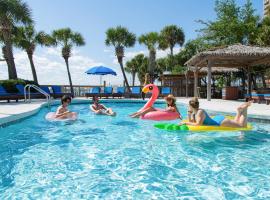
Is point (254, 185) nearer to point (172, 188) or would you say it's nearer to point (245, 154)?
point (172, 188)

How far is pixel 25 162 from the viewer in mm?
4859

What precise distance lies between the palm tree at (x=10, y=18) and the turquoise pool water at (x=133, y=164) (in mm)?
13594

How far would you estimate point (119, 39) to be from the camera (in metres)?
29.9

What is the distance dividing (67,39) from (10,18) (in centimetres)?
938

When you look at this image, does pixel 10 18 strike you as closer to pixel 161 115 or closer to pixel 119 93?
pixel 119 93

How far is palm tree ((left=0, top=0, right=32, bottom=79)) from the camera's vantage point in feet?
64.6

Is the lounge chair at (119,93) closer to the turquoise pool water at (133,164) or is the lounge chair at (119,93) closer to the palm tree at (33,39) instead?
the palm tree at (33,39)

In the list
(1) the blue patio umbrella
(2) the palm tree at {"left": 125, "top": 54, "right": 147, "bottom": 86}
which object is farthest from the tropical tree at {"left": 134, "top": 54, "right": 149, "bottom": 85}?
(1) the blue patio umbrella

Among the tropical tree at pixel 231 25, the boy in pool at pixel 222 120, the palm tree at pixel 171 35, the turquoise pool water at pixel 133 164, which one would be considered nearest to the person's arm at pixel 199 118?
the boy in pool at pixel 222 120

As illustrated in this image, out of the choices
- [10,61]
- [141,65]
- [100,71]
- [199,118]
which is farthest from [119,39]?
[199,118]

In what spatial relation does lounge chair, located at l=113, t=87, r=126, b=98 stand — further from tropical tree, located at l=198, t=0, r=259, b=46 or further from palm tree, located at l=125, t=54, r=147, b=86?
palm tree, located at l=125, t=54, r=147, b=86

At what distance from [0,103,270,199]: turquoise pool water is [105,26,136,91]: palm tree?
23.0 meters

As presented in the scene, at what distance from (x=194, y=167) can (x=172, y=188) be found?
1.03m

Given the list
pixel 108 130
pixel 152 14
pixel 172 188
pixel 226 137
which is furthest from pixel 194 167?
pixel 152 14
